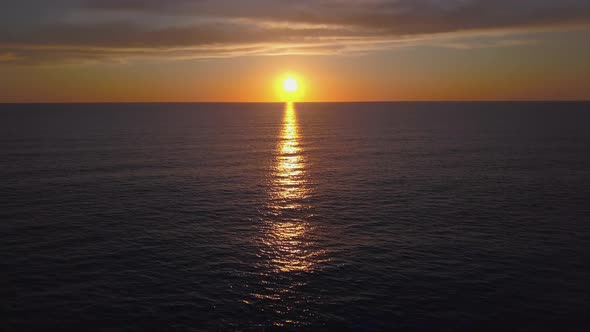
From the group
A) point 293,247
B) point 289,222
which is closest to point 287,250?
point 293,247

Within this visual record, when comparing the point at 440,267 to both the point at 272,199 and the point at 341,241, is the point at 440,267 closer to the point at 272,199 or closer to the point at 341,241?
the point at 341,241

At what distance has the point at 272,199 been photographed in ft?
301

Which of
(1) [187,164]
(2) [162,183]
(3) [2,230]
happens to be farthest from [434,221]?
(1) [187,164]

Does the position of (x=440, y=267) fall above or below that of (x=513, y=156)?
below

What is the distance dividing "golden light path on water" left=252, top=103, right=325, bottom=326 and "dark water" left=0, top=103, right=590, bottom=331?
0.32 metres

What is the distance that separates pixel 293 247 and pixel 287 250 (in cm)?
135

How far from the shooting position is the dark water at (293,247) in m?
44.7

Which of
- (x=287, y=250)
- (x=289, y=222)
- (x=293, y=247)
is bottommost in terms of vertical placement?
(x=287, y=250)

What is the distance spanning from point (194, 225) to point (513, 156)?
113832mm

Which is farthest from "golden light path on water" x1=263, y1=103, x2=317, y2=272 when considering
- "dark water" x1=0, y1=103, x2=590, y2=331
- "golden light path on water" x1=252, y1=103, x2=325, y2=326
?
"dark water" x1=0, y1=103, x2=590, y2=331

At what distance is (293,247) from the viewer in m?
63.6

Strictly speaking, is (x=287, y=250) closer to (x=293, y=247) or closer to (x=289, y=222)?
(x=293, y=247)

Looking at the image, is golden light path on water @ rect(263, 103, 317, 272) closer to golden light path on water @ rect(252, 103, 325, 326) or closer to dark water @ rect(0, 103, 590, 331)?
golden light path on water @ rect(252, 103, 325, 326)

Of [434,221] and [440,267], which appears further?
[434,221]
